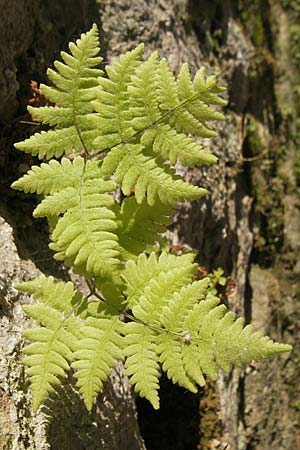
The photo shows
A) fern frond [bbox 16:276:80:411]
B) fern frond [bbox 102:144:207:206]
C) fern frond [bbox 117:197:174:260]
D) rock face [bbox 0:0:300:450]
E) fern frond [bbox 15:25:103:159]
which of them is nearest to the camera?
fern frond [bbox 16:276:80:411]

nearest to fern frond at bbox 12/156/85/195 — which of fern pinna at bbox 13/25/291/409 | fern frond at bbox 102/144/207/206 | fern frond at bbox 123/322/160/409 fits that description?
fern pinna at bbox 13/25/291/409

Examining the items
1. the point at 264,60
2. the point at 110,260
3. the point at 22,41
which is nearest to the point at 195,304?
the point at 110,260

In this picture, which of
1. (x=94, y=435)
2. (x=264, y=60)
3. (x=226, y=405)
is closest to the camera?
(x=94, y=435)

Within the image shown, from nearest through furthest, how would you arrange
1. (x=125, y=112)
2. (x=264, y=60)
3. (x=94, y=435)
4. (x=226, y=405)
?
(x=125, y=112), (x=94, y=435), (x=226, y=405), (x=264, y=60)

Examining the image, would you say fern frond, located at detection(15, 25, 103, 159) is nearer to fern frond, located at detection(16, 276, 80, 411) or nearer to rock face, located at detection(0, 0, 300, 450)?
rock face, located at detection(0, 0, 300, 450)

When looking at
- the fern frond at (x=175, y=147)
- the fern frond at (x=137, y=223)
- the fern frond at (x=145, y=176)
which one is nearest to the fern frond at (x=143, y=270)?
the fern frond at (x=137, y=223)

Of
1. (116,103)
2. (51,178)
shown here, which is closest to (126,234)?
(51,178)

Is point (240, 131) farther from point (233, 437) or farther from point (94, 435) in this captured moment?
point (94, 435)
